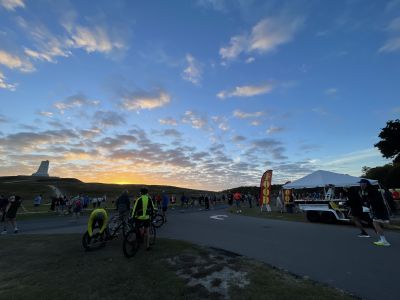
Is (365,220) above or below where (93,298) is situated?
above

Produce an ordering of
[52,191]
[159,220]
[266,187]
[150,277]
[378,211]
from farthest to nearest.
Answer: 1. [52,191]
2. [266,187]
3. [159,220]
4. [378,211]
5. [150,277]

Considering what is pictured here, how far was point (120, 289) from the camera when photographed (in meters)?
6.21

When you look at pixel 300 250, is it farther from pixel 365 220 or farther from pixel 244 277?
pixel 365 220

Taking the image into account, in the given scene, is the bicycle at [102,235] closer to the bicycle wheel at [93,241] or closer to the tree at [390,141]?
the bicycle wheel at [93,241]

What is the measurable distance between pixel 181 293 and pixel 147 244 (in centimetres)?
405

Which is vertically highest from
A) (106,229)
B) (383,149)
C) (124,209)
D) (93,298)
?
(383,149)

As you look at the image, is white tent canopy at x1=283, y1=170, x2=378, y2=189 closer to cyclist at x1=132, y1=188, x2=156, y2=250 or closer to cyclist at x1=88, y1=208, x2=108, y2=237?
cyclist at x1=132, y1=188, x2=156, y2=250

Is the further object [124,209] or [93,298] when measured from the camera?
[124,209]

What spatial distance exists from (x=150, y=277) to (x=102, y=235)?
169 inches

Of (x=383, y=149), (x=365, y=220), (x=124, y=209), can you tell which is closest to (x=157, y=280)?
(x=124, y=209)

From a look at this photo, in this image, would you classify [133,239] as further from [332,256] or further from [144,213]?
[332,256]

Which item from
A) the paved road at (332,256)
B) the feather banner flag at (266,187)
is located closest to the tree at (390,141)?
the feather banner flag at (266,187)

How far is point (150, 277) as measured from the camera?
680cm

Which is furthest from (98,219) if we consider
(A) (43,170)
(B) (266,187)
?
(A) (43,170)
